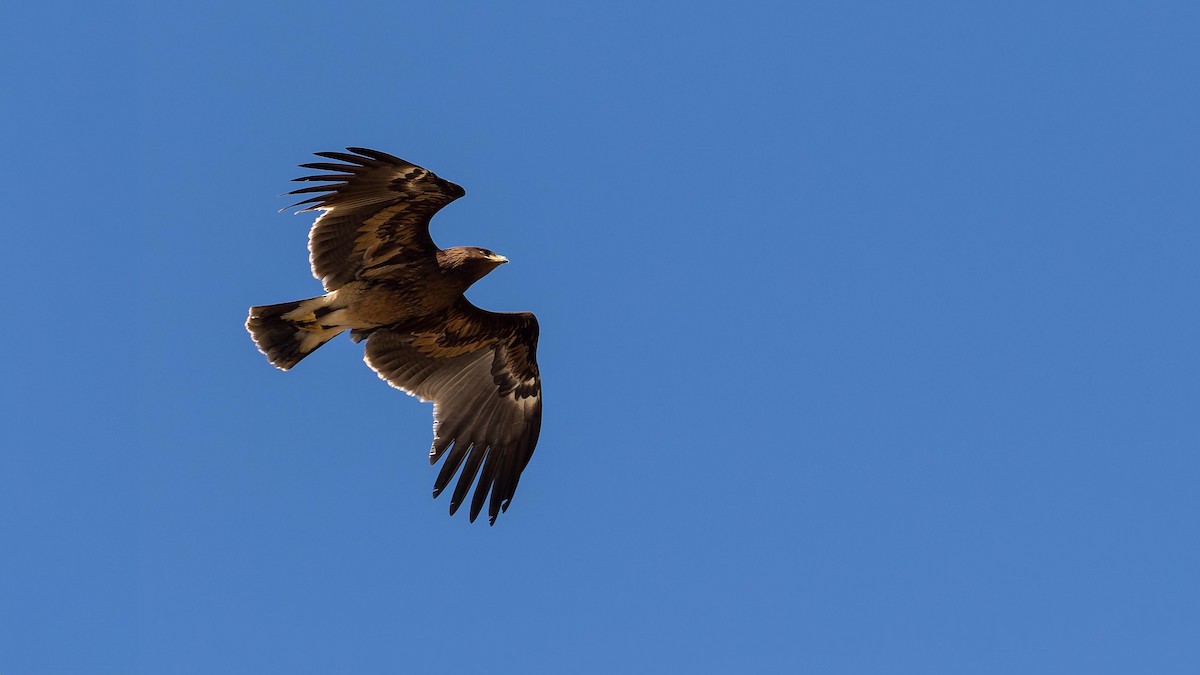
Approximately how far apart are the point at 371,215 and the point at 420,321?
5.35ft

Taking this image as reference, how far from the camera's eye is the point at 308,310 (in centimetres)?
1446

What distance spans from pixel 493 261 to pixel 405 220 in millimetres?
905

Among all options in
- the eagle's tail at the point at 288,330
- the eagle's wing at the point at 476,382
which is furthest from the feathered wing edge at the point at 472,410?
the eagle's tail at the point at 288,330

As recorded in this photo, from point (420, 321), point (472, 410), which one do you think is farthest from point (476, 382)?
point (420, 321)

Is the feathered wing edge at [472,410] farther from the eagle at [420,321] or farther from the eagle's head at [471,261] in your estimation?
the eagle's head at [471,261]

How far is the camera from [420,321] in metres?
15.1

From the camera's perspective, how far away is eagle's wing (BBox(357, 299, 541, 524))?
15.0 meters

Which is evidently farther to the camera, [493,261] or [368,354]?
[368,354]

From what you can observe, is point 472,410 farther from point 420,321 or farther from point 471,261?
point 471,261

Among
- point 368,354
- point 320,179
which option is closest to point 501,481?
point 368,354

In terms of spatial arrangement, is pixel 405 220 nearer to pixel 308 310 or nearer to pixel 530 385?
pixel 308 310

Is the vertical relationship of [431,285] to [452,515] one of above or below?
above

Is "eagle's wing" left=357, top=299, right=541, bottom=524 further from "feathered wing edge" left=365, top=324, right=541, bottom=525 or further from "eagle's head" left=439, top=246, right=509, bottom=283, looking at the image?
"eagle's head" left=439, top=246, right=509, bottom=283

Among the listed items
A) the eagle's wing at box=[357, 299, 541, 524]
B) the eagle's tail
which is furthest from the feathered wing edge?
the eagle's tail
